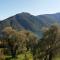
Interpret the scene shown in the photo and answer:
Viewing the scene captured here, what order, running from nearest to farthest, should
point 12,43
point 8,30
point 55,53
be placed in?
point 55,53
point 12,43
point 8,30

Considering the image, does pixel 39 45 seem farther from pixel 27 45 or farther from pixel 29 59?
pixel 27 45

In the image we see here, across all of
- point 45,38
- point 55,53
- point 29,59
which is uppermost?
point 45,38

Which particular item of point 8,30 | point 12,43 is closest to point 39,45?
point 12,43

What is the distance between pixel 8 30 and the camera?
217ft

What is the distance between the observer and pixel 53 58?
32.2 metres

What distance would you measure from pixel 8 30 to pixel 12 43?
398 inches

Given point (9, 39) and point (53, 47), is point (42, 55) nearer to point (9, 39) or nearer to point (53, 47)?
point (53, 47)

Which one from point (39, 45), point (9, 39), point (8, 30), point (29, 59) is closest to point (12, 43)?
point (9, 39)

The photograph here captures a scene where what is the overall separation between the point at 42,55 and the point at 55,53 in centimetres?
216

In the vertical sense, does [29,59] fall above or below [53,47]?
below

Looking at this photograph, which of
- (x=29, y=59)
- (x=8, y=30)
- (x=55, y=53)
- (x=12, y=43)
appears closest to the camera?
(x=55, y=53)

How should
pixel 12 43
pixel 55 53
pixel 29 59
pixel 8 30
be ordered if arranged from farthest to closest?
pixel 8 30 → pixel 12 43 → pixel 29 59 → pixel 55 53

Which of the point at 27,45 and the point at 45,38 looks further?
the point at 27,45

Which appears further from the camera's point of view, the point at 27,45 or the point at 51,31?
the point at 27,45
